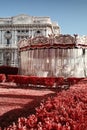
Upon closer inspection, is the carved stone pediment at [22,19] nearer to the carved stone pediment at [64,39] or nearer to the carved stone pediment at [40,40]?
the carved stone pediment at [40,40]

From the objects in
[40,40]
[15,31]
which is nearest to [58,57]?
[40,40]

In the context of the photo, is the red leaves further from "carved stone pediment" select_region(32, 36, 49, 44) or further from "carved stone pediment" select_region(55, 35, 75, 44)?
"carved stone pediment" select_region(32, 36, 49, 44)

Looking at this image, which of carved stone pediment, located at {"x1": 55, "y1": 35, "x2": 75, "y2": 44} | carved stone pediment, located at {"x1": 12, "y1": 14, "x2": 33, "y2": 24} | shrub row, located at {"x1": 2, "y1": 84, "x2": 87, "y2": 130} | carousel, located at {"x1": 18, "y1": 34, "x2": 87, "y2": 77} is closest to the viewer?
shrub row, located at {"x1": 2, "y1": 84, "x2": 87, "y2": 130}

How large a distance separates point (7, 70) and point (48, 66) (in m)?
13.9

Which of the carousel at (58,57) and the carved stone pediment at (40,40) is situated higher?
the carved stone pediment at (40,40)

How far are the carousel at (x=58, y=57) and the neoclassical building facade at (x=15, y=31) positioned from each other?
41436mm

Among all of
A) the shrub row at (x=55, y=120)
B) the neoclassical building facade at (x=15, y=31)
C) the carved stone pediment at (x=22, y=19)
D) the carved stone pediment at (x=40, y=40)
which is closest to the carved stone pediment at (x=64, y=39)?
the carved stone pediment at (x=40, y=40)

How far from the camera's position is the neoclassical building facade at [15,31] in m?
67.4

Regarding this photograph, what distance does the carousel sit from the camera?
24750 millimetres

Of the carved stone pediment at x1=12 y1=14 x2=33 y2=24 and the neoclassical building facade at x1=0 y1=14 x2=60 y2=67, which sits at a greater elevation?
the carved stone pediment at x1=12 y1=14 x2=33 y2=24

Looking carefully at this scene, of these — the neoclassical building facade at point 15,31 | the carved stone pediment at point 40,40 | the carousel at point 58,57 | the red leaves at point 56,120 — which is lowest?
the red leaves at point 56,120

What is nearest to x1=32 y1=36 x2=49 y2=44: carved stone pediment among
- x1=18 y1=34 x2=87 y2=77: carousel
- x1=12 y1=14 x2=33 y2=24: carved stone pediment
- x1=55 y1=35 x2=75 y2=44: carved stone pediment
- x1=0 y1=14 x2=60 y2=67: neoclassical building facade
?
x1=18 y1=34 x2=87 y2=77: carousel

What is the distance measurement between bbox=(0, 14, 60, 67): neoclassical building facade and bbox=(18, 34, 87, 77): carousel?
4144 centimetres

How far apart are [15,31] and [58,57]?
4554 centimetres
